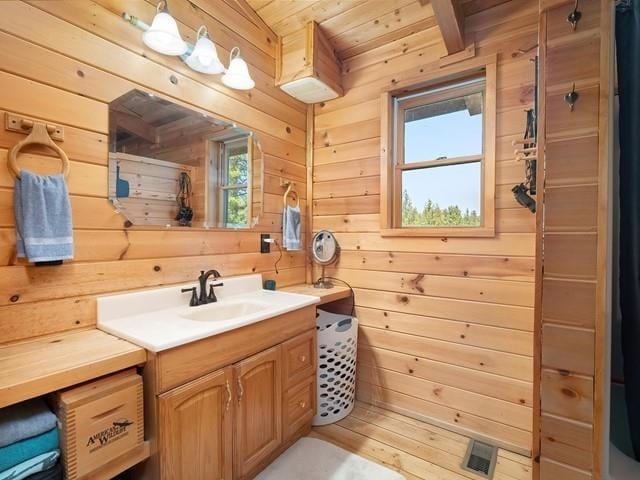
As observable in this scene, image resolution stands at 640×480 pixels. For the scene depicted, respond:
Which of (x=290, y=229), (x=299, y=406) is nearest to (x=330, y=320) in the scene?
(x=299, y=406)

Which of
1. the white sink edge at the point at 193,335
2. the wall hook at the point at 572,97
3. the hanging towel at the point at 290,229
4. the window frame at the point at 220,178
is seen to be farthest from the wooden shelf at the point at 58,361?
the wall hook at the point at 572,97

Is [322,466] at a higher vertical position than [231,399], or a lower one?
lower

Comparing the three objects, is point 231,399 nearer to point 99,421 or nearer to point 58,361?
point 99,421

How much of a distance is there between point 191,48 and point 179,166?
637mm

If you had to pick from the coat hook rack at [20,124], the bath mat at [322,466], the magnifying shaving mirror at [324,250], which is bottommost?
the bath mat at [322,466]

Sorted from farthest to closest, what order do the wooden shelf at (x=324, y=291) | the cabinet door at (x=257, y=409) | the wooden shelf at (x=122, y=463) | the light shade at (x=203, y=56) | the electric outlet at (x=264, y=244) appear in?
the electric outlet at (x=264, y=244)
the wooden shelf at (x=324, y=291)
the light shade at (x=203, y=56)
the cabinet door at (x=257, y=409)
the wooden shelf at (x=122, y=463)

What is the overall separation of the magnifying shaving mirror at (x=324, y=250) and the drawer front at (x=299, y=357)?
572mm

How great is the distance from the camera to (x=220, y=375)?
54.4 inches

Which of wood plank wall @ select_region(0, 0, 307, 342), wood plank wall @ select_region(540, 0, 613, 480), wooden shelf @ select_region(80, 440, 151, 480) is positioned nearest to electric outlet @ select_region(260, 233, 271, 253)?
wood plank wall @ select_region(0, 0, 307, 342)

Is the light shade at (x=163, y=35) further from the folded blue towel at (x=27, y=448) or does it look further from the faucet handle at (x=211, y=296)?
the folded blue towel at (x=27, y=448)

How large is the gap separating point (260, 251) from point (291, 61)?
132cm

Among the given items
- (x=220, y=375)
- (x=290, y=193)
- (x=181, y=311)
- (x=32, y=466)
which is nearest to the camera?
(x=32, y=466)

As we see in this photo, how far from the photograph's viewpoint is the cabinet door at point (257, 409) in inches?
58.0

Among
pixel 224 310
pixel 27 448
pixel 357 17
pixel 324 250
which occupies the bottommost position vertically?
pixel 27 448
